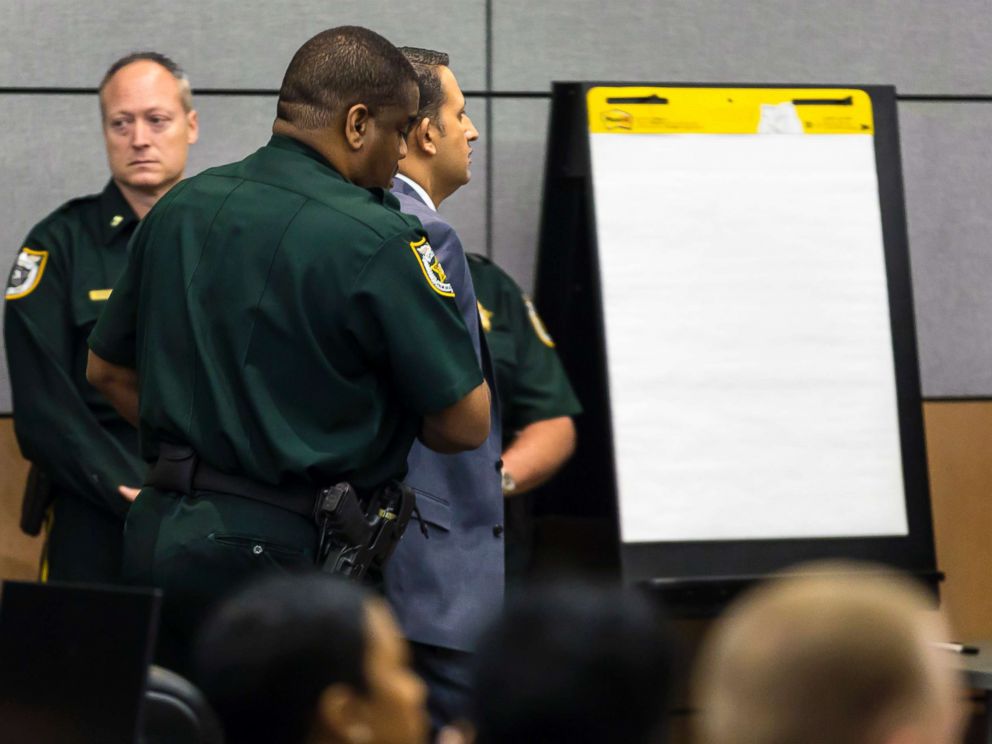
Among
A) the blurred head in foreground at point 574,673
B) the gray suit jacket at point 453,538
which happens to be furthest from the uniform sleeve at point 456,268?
the blurred head in foreground at point 574,673

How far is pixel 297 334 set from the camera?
2.15 meters

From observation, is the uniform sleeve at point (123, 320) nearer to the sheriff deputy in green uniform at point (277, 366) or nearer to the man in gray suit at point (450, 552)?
the sheriff deputy in green uniform at point (277, 366)

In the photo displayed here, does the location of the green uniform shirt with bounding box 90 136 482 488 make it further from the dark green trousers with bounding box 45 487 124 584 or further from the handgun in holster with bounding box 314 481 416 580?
the dark green trousers with bounding box 45 487 124 584

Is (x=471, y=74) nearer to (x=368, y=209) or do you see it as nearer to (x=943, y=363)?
(x=943, y=363)

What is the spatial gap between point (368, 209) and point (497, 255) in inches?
63.3

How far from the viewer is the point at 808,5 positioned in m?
3.92

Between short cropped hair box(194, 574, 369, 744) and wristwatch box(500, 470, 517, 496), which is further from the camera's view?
wristwatch box(500, 470, 517, 496)

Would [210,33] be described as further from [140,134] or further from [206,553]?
[206,553]

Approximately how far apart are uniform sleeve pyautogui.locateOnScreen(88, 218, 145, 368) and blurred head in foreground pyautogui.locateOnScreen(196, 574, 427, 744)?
114 centimetres

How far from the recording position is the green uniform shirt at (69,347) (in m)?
2.95

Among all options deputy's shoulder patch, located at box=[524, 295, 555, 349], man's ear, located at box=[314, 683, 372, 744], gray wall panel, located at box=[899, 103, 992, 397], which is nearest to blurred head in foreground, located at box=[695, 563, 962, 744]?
man's ear, located at box=[314, 683, 372, 744]

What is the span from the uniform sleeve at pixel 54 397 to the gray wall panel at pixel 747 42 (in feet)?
4.01

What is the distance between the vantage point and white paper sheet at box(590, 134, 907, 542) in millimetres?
3391

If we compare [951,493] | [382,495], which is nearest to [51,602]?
[382,495]
